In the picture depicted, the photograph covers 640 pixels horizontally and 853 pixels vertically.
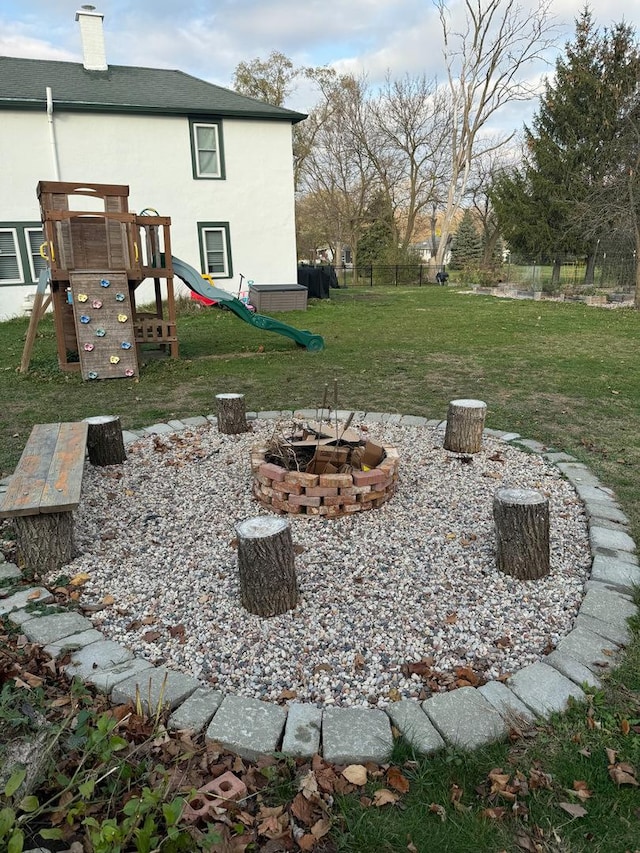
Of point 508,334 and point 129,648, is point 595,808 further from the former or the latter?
point 508,334

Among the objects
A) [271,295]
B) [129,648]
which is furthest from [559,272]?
[129,648]

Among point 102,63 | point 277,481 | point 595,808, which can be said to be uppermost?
point 102,63

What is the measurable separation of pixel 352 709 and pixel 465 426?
2.91 m

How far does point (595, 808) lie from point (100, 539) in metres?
2.75

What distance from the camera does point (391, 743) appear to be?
1.91m

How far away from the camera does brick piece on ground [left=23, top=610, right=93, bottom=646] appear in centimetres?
243

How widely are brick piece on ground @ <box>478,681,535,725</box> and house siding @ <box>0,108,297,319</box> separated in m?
14.9

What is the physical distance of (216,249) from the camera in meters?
15.8

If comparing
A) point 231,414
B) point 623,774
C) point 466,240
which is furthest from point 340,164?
point 623,774

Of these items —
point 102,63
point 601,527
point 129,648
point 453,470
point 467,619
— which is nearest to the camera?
point 129,648

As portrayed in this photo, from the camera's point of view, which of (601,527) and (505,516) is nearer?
(505,516)

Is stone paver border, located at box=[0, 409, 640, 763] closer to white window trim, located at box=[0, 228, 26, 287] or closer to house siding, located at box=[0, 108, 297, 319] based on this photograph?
white window trim, located at box=[0, 228, 26, 287]

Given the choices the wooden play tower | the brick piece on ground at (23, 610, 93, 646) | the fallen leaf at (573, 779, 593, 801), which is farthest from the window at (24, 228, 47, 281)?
the fallen leaf at (573, 779, 593, 801)

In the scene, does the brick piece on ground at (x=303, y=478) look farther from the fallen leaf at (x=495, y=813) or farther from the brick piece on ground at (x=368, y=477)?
the fallen leaf at (x=495, y=813)
